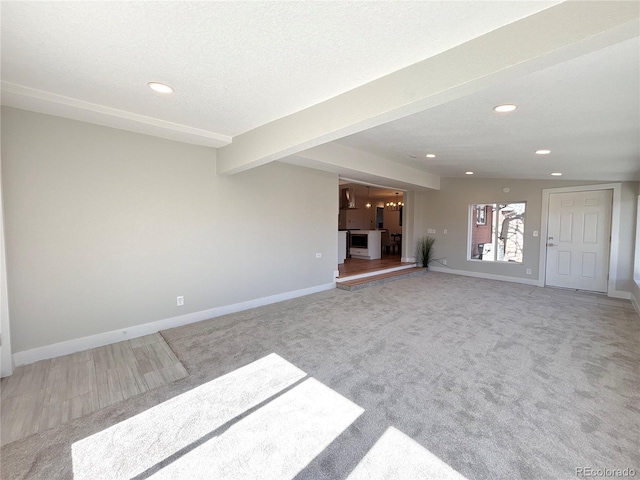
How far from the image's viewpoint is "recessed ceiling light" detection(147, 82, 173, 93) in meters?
2.15

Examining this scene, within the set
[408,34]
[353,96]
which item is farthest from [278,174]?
[408,34]

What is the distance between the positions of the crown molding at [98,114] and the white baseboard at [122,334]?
2296 mm

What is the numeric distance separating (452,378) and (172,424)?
229 cm

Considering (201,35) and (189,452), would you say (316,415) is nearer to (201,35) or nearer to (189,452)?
(189,452)

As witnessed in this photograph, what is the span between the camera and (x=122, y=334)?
3.29 metres

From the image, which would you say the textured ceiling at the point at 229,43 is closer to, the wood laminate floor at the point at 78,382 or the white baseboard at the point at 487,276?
the wood laminate floor at the point at 78,382

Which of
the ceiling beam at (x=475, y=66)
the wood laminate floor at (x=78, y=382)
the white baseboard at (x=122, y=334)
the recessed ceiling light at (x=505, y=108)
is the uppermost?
the recessed ceiling light at (x=505, y=108)

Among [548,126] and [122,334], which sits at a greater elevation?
[548,126]

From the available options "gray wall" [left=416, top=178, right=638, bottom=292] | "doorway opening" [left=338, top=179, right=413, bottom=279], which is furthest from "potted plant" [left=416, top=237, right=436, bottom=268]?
"doorway opening" [left=338, top=179, right=413, bottom=279]

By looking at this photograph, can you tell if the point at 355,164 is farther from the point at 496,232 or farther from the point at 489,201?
the point at 496,232

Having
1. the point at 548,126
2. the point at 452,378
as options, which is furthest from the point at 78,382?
the point at 548,126

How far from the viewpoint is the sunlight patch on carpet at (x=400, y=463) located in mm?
1556

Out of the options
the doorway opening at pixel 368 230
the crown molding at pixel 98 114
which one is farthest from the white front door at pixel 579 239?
the crown molding at pixel 98 114

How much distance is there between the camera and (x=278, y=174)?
4.78 metres
